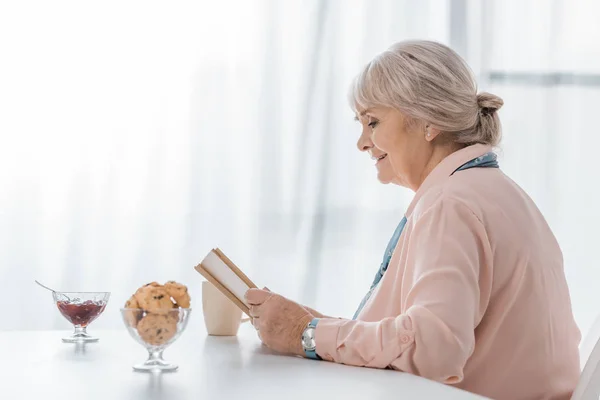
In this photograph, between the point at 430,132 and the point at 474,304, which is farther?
the point at 430,132

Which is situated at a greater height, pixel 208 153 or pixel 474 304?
pixel 208 153

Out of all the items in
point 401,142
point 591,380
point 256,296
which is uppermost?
point 401,142

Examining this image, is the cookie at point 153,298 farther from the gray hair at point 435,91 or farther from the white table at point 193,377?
the gray hair at point 435,91

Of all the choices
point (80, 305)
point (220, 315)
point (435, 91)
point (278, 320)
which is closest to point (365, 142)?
point (435, 91)

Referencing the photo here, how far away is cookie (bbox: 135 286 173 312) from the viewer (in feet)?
3.92

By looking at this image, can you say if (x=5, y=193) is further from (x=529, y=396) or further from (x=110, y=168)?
(x=529, y=396)

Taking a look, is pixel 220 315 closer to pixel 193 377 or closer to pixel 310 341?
pixel 310 341

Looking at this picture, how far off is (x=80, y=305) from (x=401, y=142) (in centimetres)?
74

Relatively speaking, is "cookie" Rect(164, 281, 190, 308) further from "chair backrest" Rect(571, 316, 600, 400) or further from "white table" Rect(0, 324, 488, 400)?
"chair backrest" Rect(571, 316, 600, 400)

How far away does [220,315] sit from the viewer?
1742mm

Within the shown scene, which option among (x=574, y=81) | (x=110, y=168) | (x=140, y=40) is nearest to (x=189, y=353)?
(x=110, y=168)

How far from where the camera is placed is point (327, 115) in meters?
3.18

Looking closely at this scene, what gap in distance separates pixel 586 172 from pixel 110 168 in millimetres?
1905

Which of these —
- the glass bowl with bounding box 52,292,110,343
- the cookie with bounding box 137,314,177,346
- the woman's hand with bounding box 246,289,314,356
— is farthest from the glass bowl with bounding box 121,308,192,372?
the glass bowl with bounding box 52,292,110,343
